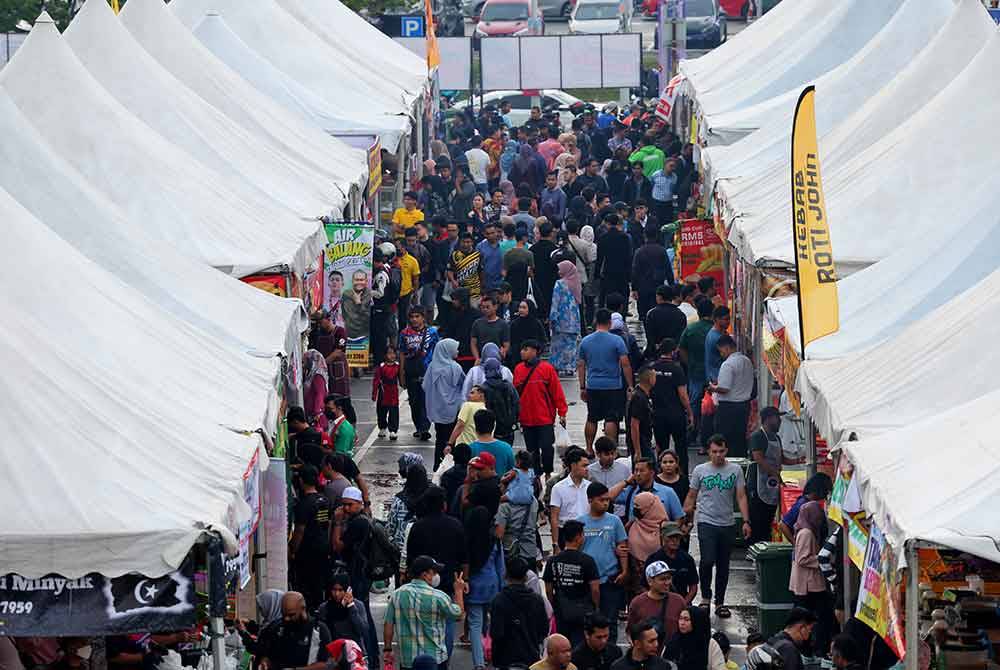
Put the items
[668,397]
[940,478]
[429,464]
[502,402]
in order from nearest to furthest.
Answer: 1. [940,478]
2. [502,402]
3. [668,397]
4. [429,464]

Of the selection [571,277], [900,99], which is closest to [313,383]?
[571,277]

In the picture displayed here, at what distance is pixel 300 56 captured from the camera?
27.2 meters

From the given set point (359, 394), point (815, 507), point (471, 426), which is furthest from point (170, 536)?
point (359, 394)

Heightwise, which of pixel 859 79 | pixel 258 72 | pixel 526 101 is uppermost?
pixel 526 101

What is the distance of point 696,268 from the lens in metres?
21.5

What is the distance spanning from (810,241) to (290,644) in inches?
172

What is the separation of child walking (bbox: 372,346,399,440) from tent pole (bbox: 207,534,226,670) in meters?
8.53

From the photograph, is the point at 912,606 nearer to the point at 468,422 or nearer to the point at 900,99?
the point at 468,422

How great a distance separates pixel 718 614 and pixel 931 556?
16.6 ft

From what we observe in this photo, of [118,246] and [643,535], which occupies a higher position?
[118,246]

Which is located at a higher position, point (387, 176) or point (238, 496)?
point (387, 176)

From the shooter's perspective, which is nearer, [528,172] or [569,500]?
[569,500]

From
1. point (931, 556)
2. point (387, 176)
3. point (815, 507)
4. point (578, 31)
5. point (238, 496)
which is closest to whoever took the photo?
point (931, 556)

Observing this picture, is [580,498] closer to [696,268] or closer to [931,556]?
[931,556]
